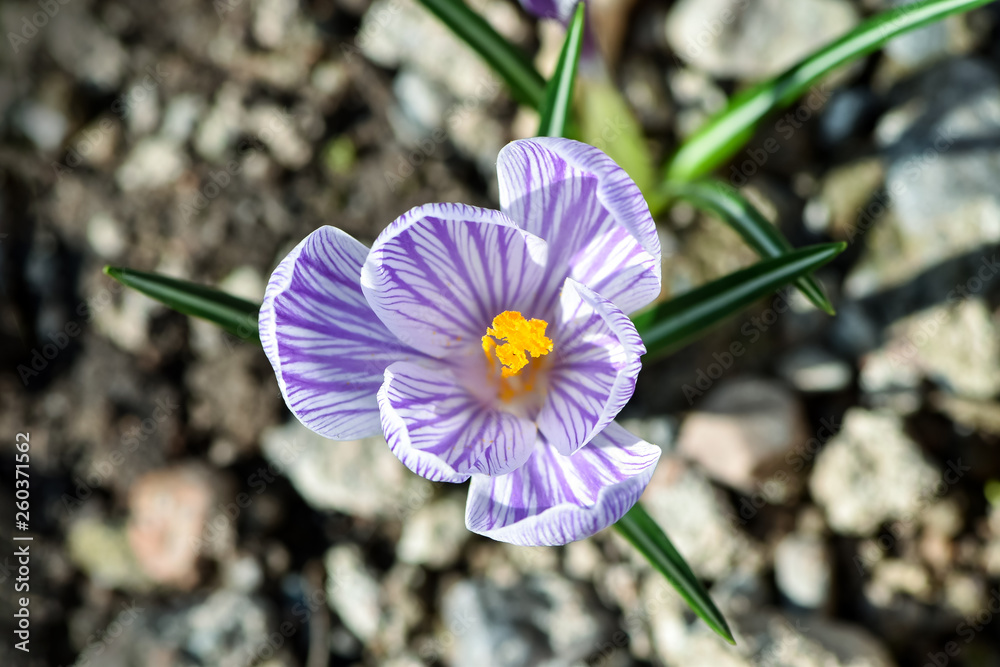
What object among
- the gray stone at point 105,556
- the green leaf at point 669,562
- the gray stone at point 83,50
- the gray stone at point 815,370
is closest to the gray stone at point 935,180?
the gray stone at point 815,370

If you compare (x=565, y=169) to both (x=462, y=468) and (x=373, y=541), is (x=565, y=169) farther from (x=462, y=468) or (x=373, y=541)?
(x=373, y=541)

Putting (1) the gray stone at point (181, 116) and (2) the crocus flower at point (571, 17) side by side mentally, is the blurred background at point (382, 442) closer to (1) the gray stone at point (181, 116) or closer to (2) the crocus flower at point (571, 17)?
(1) the gray stone at point (181, 116)

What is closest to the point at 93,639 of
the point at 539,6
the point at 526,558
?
the point at 526,558

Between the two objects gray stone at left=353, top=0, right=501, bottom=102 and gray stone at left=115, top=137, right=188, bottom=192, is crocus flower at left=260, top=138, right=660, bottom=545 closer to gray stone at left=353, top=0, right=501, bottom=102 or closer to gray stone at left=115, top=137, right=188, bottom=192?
gray stone at left=353, top=0, right=501, bottom=102

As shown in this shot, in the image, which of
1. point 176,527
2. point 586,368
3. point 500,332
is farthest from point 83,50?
point 586,368

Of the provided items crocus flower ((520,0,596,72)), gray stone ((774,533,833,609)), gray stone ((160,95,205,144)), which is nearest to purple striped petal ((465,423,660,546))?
crocus flower ((520,0,596,72))

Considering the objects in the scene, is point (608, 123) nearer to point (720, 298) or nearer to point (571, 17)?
point (571, 17)
